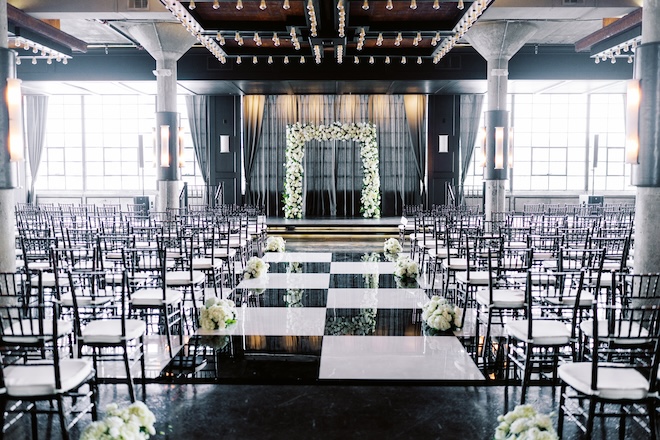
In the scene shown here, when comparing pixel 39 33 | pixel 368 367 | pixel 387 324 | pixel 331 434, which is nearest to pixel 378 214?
pixel 39 33

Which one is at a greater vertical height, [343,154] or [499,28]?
[499,28]

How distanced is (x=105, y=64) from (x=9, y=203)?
407 inches

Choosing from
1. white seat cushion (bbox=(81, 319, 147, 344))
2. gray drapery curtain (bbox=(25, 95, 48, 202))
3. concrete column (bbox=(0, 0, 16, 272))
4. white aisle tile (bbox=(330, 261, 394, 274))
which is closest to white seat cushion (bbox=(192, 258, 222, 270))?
concrete column (bbox=(0, 0, 16, 272))

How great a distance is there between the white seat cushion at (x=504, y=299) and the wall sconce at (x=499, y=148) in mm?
8374

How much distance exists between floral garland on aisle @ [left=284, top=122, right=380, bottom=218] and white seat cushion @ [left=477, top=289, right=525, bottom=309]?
41.4 ft

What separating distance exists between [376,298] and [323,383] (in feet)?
10.5

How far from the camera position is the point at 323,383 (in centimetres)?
471

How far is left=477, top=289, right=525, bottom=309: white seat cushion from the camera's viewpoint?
5289 millimetres

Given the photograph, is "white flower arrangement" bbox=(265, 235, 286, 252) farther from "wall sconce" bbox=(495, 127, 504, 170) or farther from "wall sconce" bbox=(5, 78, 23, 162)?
"wall sconce" bbox=(5, 78, 23, 162)

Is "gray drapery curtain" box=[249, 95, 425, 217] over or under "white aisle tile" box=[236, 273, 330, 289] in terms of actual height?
over

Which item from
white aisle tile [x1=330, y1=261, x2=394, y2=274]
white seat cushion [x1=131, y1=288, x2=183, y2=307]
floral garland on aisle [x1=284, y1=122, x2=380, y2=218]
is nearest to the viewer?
white seat cushion [x1=131, y1=288, x2=183, y2=307]

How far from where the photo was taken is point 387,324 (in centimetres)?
648

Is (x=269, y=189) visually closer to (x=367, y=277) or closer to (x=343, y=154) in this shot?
(x=343, y=154)

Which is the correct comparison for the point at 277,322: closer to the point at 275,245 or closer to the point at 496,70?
the point at 275,245
